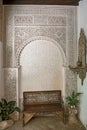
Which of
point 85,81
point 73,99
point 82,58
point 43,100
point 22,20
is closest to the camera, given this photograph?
point 85,81

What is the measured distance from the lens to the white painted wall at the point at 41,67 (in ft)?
16.1

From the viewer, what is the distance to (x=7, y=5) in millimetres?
4707

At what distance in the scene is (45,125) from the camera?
4.41 metres

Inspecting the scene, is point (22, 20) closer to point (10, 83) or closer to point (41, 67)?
point (41, 67)

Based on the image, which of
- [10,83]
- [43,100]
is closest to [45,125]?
[43,100]

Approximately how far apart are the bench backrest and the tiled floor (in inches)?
15.4

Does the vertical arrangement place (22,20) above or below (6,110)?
above

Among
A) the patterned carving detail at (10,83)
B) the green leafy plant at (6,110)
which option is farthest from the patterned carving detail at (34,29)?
the green leafy plant at (6,110)

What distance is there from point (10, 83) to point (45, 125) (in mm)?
1246

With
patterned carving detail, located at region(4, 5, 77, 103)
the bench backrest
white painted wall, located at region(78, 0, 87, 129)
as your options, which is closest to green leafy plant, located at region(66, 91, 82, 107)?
white painted wall, located at region(78, 0, 87, 129)

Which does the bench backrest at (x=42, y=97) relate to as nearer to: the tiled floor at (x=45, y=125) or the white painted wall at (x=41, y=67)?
the white painted wall at (x=41, y=67)

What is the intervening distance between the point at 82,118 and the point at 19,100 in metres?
1.51

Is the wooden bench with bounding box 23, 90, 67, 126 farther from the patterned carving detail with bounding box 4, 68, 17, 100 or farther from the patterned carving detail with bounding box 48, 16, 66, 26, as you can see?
the patterned carving detail with bounding box 48, 16, 66, 26

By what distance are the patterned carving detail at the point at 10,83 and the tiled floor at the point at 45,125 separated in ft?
2.06
